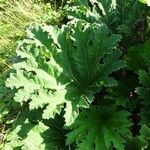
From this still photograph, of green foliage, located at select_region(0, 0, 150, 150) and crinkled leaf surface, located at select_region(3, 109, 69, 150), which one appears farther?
crinkled leaf surface, located at select_region(3, 109, 69, 150)

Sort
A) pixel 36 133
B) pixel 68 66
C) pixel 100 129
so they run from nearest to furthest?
pixel 100 129 → pixel 68 66 → pixel 36 133

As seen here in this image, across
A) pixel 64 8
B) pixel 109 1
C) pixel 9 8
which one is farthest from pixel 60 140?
pixel 9 8

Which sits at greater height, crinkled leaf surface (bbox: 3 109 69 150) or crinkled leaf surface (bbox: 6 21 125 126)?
crinkled leaf surface (bbox: 6 21 125 126)

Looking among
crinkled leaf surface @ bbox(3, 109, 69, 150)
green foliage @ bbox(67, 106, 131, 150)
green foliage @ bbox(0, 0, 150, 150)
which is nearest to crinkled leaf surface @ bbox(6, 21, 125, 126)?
green foliage @ bbox(0, 0, 150, 150)

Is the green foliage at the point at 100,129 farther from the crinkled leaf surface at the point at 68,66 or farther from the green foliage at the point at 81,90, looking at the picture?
the crinkled leaf surface at the point at 68,66

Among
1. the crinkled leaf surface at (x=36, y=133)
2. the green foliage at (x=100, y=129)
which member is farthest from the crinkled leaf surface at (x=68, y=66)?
the crinkled leaf surface at (x=36, y=133)

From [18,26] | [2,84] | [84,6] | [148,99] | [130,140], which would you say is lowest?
[130,140]

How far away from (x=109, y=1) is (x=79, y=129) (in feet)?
4.67

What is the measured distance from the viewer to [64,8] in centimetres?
578

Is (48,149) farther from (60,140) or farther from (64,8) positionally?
(64,8)

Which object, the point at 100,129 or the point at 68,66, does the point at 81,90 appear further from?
the point at 100,129

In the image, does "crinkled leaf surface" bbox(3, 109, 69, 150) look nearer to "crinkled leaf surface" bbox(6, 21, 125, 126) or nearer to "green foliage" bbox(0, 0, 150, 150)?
"green foliage" bbox(0, 0, 150, 150)

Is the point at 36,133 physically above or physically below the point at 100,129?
above

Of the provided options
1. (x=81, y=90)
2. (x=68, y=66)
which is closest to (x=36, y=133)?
(x=81, y=90)
